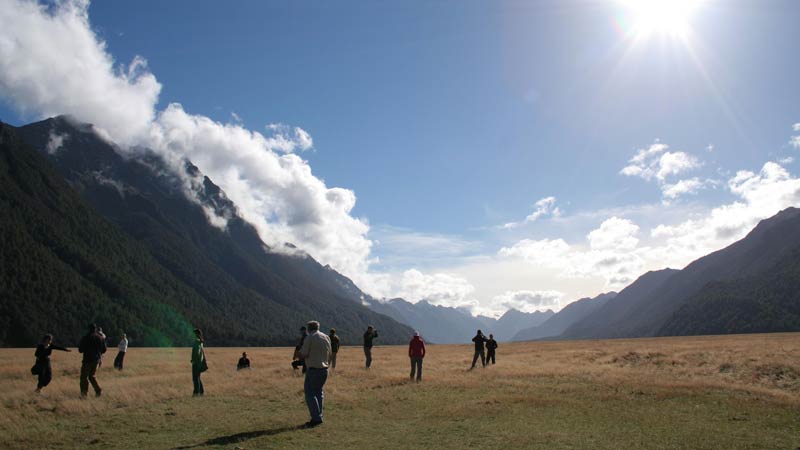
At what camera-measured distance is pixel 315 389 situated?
44.0ft

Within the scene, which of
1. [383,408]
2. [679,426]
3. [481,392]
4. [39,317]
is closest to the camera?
[679,426]

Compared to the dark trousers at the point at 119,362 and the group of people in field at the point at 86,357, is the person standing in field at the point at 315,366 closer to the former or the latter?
the group of people in field at the point at 86,357

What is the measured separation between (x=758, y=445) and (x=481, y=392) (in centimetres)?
1092

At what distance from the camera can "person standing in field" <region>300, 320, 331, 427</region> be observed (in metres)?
13.3

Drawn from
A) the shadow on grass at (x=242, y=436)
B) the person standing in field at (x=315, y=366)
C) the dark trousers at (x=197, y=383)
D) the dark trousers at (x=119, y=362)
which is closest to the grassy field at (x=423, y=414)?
the shadow on grass at (x=242, y=436)

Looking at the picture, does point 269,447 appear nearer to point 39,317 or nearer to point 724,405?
point 724,405

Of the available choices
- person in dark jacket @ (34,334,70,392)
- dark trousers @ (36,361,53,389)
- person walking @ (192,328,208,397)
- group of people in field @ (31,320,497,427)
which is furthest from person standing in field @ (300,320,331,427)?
dark trousers @ (36,361,53,389)

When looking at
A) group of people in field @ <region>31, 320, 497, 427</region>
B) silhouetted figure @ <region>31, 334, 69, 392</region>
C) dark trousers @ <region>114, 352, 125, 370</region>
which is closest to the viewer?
group of people in field @ <region>31, 320, 497, 427</region>

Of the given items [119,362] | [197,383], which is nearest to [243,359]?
[119,362]

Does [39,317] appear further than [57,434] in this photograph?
Yes

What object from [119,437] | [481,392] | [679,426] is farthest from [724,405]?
[119,437]

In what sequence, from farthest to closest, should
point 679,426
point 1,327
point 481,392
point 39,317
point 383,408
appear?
point 39,317 < point 1,327 < point 481,392 < point 383,408 < point 679,426

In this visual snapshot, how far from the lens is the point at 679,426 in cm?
1385

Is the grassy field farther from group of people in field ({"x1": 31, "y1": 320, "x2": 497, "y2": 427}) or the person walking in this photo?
group of people in field ({"x1": 31, "y1": 320, "x2": 497, "y2": 427})
